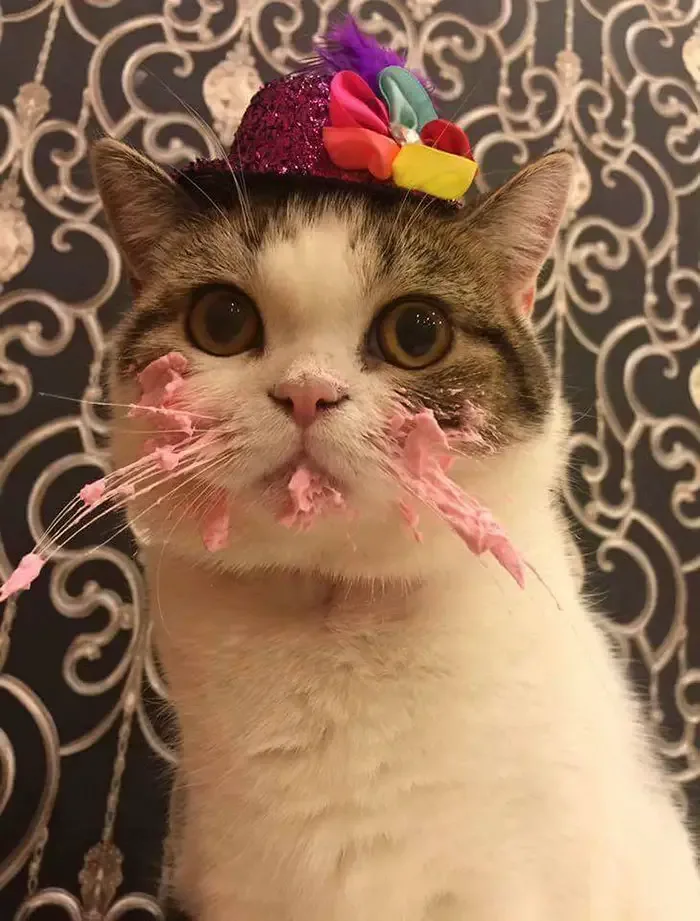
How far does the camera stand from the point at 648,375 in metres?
1.38

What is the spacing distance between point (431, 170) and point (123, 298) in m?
0.72

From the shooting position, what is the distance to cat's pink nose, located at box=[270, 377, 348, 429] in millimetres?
517

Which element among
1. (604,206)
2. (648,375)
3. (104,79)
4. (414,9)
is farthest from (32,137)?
(648,375)

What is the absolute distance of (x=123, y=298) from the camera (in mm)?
1222

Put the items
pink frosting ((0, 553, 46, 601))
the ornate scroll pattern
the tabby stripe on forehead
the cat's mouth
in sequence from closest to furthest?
1. pink frosting ((0, 553, 46, 601))
2. the cat's mouth
3. the tabby stripe on forehead
4. the ornate scroll pattern

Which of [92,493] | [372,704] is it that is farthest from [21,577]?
[372,704]

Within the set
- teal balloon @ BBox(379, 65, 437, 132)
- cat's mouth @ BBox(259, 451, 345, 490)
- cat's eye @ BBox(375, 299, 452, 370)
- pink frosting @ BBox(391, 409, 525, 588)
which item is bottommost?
cat's mouth @ BBox(259, 451, 345, 490)

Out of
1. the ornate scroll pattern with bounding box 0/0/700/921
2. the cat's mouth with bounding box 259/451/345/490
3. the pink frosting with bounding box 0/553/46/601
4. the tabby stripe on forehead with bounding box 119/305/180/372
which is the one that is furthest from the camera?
the ornate scroll pattern with bounding box 0/0/700/921

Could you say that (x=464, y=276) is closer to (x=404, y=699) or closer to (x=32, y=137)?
(x=404, y=699)

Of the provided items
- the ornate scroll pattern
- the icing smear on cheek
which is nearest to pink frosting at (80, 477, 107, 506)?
the icing smear on cheek

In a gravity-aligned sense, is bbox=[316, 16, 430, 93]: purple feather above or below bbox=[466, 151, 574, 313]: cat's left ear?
above

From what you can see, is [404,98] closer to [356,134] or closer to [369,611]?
[356,134]

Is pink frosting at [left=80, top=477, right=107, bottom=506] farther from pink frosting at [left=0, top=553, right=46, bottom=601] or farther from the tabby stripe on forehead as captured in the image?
the tabby stripe on forehead

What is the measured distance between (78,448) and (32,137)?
0.52 meters
